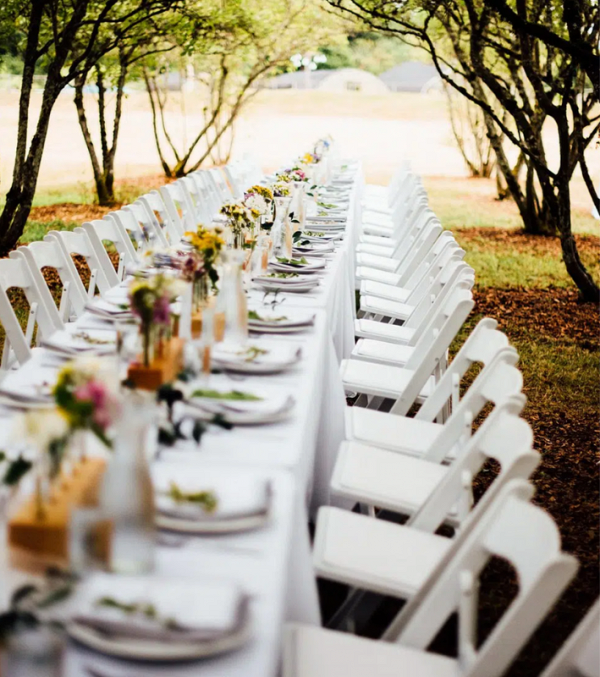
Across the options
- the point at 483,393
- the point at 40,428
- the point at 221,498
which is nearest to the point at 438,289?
the point at 483,393

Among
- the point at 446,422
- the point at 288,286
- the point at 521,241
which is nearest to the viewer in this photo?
the point at 446,422

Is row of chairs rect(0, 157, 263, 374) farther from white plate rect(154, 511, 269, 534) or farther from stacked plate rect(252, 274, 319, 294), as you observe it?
white plate rect(154, 511, 269, 534)

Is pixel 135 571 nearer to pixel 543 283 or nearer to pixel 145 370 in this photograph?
pixel 145 370

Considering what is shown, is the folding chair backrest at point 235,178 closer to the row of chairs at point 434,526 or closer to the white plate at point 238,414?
the row of chairs at point 434,526

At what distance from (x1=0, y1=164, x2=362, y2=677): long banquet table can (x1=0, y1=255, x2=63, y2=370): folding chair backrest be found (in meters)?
0.90

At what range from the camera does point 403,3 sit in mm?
8383

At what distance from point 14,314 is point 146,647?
2.50 metres

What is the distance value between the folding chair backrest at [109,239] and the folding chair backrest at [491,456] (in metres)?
2.76

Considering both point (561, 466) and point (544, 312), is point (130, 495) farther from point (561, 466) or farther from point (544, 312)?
point (544, 312)

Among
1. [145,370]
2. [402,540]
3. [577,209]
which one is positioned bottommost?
[577,209]

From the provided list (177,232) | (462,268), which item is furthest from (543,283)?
(462,268)

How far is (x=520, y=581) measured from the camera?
76.2 inches

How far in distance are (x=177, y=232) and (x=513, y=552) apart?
565 cm

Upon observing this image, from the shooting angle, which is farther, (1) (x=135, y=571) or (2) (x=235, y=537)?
(2) (x=235, y=537)
